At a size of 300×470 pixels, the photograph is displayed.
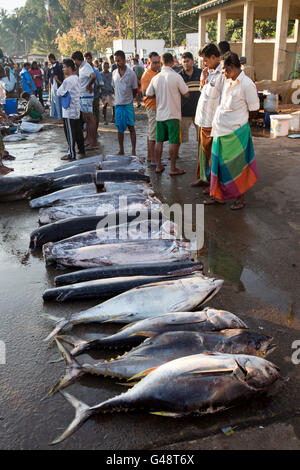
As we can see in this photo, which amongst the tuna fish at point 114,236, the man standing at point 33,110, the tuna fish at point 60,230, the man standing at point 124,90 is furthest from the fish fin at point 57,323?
the man standing at point 33,110

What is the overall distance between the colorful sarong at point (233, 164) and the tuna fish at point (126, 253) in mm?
1690

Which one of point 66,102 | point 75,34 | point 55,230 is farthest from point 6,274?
point 75,34

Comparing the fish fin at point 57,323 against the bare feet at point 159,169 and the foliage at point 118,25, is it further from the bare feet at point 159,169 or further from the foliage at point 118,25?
the foliage at point 118,25

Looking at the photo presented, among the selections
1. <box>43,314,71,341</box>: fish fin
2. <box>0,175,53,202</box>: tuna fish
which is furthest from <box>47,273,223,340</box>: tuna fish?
<box>0,175,53,202</box>: tuna fish

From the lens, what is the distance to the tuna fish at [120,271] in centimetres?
352

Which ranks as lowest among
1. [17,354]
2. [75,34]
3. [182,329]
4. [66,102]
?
[17,354]

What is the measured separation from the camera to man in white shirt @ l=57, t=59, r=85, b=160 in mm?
7809

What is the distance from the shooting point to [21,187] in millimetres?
5867

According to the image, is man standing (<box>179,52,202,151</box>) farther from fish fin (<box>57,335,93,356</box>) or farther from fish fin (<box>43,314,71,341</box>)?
fish fin (<box>57,335,93,356</box>)

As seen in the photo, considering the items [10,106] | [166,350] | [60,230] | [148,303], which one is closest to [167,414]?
[166,350]

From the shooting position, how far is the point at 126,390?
97.1 inches

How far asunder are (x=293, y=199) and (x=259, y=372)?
3934 mm

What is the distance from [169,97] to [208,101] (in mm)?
1093

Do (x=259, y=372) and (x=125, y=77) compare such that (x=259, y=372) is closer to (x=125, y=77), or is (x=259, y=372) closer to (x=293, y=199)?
(x=293, y=199)
